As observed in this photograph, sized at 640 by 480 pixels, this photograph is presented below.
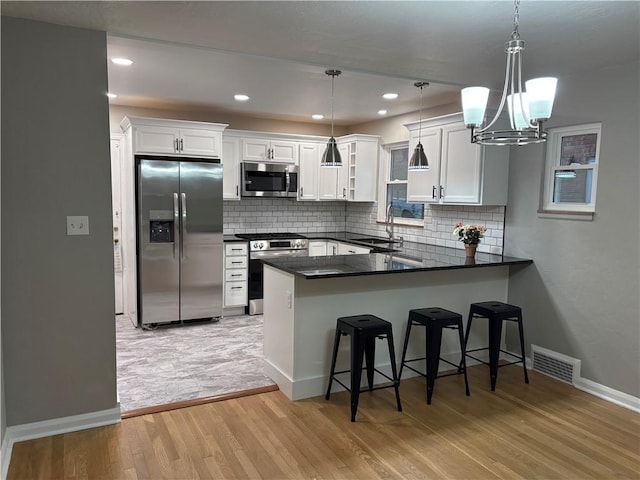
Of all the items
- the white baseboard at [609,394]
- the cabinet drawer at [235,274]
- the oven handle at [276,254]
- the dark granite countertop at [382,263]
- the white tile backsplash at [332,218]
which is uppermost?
the white tile backsplash at [332,218]

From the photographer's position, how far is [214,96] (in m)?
4.87

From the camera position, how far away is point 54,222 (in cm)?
276

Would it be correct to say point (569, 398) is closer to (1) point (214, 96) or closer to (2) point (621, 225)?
(2) point (621, 225)

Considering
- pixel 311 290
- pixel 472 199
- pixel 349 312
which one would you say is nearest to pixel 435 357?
pixel 349 312

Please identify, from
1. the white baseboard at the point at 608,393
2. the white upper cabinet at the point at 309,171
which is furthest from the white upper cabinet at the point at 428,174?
the white baseboard at the point at 608,393

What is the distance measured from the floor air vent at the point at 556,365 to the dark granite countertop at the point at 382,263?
30.2 inches

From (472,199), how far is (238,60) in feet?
7.69

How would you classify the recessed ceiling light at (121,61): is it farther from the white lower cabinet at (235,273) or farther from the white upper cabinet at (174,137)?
the white lower cabinet at (235,273)

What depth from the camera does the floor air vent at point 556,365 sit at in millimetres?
3723

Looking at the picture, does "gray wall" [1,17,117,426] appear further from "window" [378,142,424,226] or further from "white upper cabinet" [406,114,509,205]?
"window" [378,142,424,226]

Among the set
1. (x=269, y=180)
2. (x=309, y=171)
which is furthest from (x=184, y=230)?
(x=309, y=171)

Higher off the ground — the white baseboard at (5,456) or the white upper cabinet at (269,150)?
the white upper cabinet at (269,150)

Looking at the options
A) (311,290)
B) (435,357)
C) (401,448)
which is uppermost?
(311,290)

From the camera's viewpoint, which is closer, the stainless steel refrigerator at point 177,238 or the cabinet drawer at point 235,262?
the stainless steel refrigerator at point 177,238
